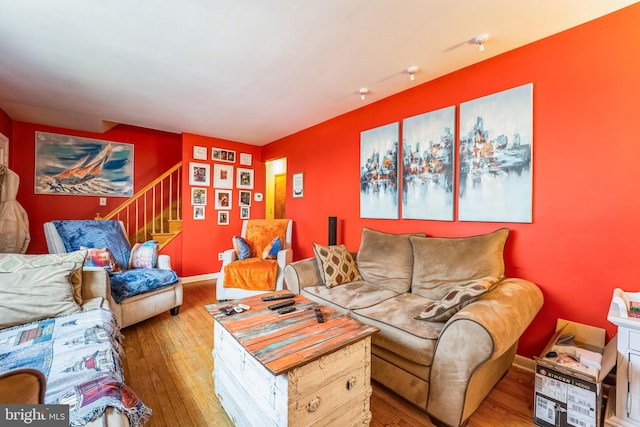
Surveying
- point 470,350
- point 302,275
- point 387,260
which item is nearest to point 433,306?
point 470,350

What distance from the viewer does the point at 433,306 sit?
1.60 m

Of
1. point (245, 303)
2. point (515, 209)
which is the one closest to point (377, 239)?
point (515, 209)

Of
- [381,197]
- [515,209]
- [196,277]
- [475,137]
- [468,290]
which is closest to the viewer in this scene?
[468,290]

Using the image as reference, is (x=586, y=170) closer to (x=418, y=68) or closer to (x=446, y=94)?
(x=446, y=94)

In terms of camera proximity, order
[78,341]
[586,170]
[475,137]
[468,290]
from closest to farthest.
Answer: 1. [78,341]
2. [468,290]
3. [586,170]
4. [475,137]

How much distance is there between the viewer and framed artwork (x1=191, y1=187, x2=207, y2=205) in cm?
414

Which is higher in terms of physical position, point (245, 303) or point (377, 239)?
point (377, 239)

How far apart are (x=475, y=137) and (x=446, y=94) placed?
0.50 m

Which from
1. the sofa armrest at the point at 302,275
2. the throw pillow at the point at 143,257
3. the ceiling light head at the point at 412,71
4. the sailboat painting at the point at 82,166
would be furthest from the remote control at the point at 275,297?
the sailboat painting at the point at 82,166

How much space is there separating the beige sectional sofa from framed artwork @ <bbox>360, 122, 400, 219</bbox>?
0.41 m

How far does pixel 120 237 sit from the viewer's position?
2.94 m

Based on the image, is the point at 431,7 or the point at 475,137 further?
the point at 475,137

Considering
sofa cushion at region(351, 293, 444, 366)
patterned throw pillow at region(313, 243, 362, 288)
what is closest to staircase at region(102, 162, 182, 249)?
patterned throw pillow at region(313, 243, 362, 288)

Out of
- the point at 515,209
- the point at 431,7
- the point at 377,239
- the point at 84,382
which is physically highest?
the point at 431,7
